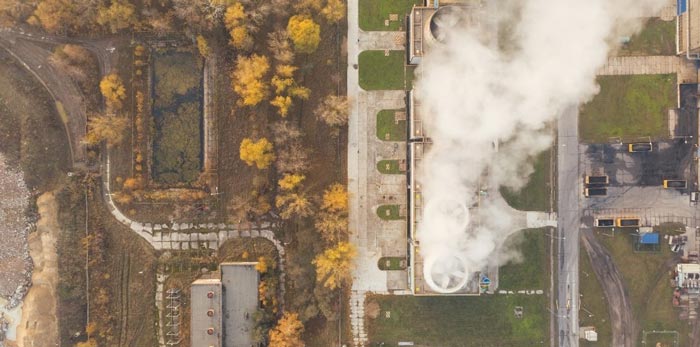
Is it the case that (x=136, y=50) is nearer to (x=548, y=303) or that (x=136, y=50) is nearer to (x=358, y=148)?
(x=358, y=148)

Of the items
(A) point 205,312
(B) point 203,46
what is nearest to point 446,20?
(B) point 203,46

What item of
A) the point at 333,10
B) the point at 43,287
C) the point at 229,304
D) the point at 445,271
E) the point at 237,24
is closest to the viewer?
the point at 445,271

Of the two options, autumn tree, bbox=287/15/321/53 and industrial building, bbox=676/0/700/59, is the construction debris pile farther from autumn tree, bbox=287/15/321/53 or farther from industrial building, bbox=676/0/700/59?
industrial building, bbox=676/0/700/59

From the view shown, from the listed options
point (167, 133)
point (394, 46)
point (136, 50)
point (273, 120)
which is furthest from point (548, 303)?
point (136, 50)

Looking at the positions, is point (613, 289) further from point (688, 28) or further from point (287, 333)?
point (287, 333)

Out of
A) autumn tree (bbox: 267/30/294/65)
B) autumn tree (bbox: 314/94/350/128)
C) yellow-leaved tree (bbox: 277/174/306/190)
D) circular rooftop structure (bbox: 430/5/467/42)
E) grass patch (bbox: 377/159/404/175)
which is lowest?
yellow-leaved tree (bbox: 277/174/306/190)

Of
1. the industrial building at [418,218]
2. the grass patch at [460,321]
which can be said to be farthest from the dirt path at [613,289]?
the industrial building at [418,218]

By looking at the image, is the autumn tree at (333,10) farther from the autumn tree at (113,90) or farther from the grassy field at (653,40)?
the grassy field at (653,40)

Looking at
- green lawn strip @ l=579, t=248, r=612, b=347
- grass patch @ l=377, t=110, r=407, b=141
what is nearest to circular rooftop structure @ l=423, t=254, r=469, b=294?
grass patch @ l=377, t=110, r=407, b=141
